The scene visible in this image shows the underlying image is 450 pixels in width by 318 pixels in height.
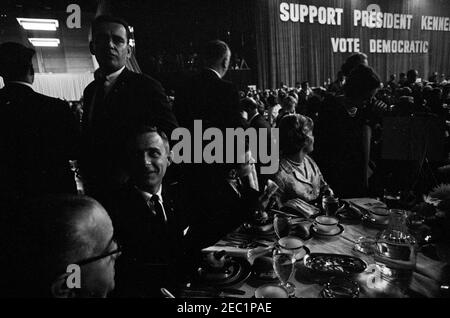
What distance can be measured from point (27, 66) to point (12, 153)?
599mm

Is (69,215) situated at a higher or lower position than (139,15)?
lower

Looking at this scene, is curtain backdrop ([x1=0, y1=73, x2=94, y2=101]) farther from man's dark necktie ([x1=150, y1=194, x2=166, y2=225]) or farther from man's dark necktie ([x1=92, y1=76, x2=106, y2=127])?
man's dark necktie ([x1=150, y1=194, x2=166, y2=225])

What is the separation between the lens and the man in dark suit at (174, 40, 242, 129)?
246cm

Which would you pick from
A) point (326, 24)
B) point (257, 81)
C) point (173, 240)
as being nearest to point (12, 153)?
point (173, 240)

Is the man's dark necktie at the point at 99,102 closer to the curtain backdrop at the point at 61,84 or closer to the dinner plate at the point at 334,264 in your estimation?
the dinner plate at the point at 334,264

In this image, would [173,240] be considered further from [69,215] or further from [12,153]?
[12,153]

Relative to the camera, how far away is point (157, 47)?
912 cm

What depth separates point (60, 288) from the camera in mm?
791

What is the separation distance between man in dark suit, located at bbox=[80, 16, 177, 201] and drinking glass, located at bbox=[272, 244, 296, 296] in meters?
1.03

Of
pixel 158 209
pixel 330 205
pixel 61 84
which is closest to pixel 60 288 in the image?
pixel 158 209

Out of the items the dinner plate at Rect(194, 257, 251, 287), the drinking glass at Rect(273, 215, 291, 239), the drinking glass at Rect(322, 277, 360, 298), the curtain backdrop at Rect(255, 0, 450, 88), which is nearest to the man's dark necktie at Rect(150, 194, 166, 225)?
the dinner plate at Rect(194, 257, 251, 287)

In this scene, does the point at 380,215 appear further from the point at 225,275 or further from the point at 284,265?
the point at 225,275

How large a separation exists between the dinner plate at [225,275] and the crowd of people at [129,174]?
0.07 metres
